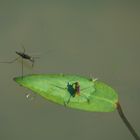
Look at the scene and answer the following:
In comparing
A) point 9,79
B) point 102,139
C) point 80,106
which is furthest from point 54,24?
point 80,106

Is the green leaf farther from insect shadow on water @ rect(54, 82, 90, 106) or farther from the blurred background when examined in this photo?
the blurred background

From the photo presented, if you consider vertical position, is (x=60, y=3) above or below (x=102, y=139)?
above

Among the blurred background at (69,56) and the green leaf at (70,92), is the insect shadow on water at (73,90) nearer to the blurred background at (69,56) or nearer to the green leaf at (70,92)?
the green leaf at (70,92)

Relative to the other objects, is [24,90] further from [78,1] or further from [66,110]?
[78,1]

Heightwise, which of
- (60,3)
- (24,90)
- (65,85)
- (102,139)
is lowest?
→ (102,139)

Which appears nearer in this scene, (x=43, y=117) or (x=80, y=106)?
(x=80, y=106)
